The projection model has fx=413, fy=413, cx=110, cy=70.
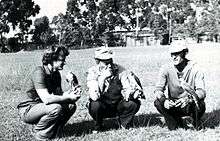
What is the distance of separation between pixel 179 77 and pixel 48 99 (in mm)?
2113

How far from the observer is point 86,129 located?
721cm

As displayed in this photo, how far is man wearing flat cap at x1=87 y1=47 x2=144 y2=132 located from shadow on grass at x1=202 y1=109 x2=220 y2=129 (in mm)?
1298

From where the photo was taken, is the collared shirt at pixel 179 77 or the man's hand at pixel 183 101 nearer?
the man's hand at pixel 183 101

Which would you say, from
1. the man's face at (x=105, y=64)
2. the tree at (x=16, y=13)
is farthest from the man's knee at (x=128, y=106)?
the tree at (x=16, y=13)

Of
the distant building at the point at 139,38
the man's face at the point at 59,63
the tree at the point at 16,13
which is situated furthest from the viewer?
the distant building at the point at 139,38

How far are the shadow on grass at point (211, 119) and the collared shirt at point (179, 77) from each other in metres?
0.91

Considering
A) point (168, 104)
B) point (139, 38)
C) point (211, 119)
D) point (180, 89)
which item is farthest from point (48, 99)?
point (139, 38)

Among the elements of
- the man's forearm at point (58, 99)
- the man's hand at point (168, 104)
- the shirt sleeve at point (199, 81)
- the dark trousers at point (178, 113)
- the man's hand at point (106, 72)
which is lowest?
the dark trousers at point (178, 113)

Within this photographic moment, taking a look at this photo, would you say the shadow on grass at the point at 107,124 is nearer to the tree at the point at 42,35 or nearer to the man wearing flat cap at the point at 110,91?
the man wearing flat cap at the point at 110,91

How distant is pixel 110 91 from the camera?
704cm

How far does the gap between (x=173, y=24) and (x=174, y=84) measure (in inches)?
3016

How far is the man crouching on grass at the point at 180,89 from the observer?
6.35 meters

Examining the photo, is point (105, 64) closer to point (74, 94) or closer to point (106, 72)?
point (106, 72)

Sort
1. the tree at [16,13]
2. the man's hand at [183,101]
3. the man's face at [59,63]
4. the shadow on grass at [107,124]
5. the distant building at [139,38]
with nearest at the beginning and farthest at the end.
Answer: the man's face at [59,63] → the man's hand at [183,101] → the shadow on grass at [107,124] → the tree at [16,13] → the distant building at [139,38]
